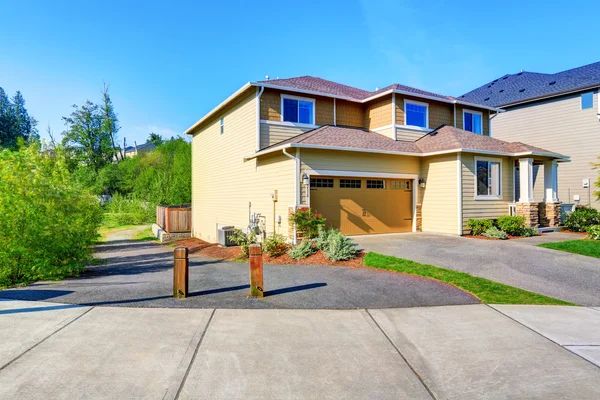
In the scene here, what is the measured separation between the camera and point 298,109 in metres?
14.9

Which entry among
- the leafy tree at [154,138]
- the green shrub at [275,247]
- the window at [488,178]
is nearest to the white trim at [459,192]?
the window at [488,178]

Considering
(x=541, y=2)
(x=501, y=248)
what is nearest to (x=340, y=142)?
(x=501, y=248)

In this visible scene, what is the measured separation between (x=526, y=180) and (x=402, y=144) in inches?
210

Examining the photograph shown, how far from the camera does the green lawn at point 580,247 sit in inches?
398

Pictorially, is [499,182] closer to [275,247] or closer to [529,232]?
[529,232]

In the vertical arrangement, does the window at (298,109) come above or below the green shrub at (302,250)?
above

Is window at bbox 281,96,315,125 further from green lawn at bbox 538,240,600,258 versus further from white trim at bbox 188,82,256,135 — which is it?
green lawn at bbox 538,240,600,258

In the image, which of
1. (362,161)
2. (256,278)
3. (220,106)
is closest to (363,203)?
(362,161)

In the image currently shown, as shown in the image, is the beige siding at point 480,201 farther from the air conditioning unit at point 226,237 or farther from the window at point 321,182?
the air conditioning unit at point 226,237

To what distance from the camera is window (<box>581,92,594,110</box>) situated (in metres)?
18.5

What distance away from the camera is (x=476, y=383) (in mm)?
3354

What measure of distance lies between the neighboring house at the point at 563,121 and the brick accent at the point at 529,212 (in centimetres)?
420

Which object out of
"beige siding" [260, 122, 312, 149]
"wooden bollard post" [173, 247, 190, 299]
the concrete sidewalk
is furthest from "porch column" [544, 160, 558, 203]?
"wooden bollard post" [173, 247, 190, 299]

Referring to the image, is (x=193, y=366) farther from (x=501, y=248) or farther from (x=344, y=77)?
(x=344, y=77)
